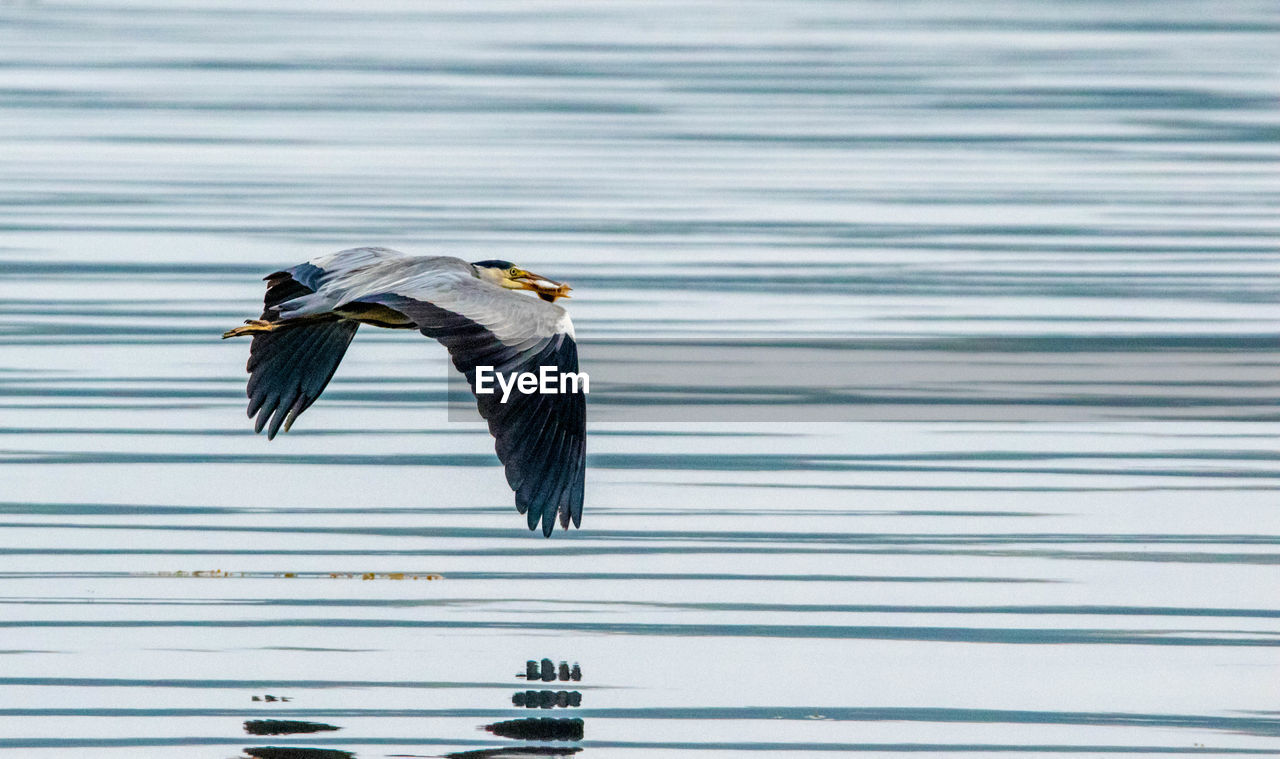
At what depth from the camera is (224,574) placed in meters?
7.77

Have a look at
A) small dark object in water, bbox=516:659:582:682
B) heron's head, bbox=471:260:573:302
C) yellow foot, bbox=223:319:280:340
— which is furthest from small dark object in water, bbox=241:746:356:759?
heron's head, bbox=471:260:573:302

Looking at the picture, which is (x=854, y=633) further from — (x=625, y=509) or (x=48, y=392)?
(x=48, y=392)

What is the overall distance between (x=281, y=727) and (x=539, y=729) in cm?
60

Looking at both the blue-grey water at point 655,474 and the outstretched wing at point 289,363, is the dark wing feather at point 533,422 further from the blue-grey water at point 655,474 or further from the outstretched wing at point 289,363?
the outstretched wing at point 289,363

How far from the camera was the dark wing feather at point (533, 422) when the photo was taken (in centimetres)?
742

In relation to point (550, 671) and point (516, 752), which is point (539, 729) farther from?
point (550, 671)

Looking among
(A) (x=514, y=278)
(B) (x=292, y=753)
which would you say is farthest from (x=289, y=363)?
(B) (x=292, y=753)

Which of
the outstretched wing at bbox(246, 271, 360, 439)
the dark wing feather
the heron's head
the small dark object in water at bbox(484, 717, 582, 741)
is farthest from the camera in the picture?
the outstretched wing at bbox(246, 271, 360, 439)

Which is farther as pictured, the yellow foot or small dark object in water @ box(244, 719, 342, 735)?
the yellow foot

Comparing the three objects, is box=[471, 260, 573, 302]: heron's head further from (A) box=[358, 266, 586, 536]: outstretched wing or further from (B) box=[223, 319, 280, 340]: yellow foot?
(A) box=[358, 266, 586, 536]: outstretched wing

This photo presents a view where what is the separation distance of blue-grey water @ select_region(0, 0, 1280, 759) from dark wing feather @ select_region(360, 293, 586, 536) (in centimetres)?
30

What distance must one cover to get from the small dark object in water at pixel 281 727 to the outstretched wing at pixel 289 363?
9.21ft

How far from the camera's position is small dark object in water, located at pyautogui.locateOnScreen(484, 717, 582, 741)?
6172 millimetres

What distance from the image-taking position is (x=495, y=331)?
7.49 metres
